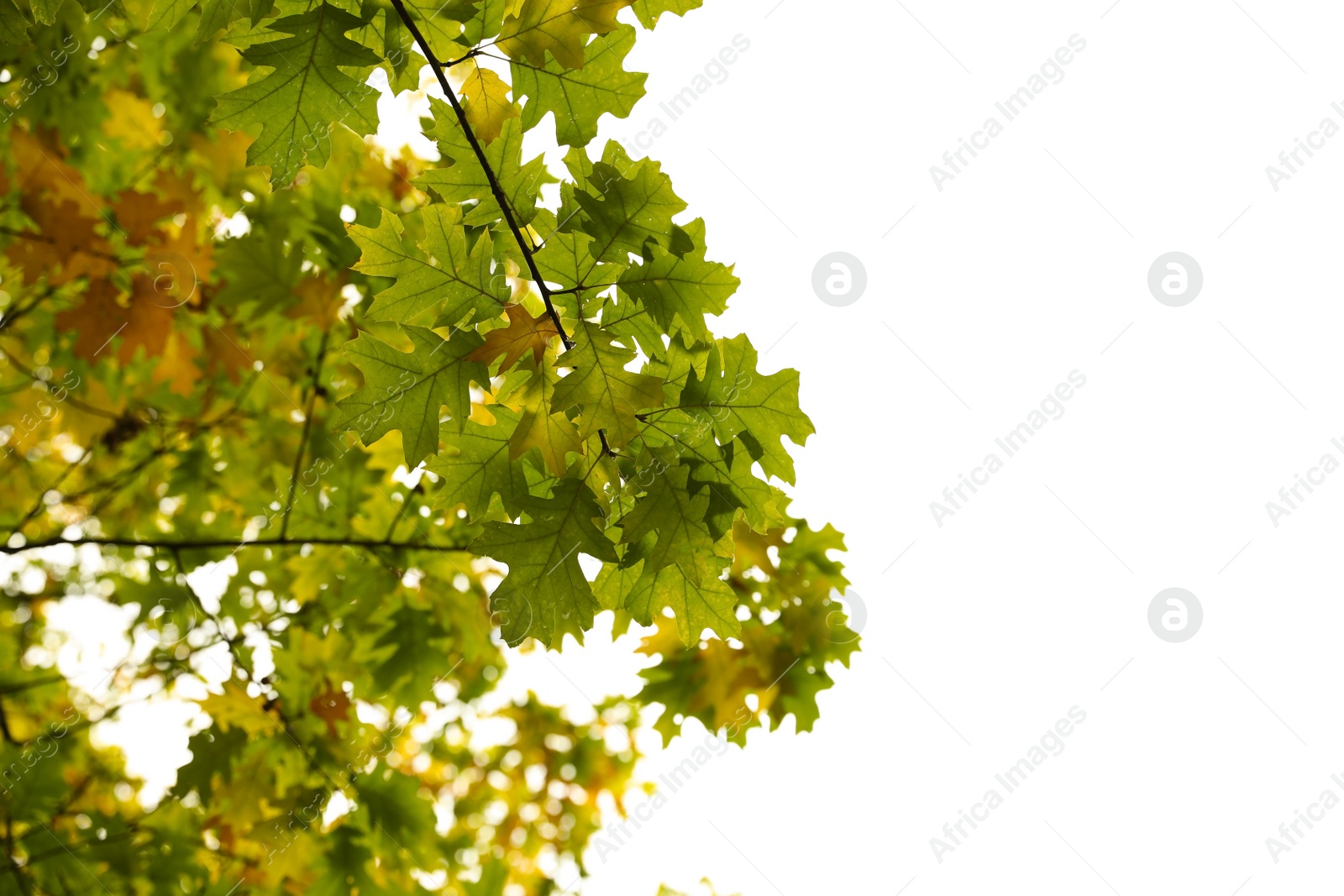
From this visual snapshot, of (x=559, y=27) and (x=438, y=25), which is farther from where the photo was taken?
(x=438, y=25)

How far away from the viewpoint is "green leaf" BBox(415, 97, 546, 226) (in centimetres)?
151

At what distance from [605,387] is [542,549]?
0.34 metres

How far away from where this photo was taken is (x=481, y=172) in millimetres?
1563

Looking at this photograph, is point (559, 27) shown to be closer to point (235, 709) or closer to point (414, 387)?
point (414, 387)

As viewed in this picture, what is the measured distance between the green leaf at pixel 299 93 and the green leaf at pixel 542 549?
0.72m

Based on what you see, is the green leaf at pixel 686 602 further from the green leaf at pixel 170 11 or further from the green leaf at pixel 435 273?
the green leaf at pixel 170 11

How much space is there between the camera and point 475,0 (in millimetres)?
1552

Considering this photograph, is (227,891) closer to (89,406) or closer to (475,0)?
(89,406)

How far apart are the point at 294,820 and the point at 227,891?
0.28 meters

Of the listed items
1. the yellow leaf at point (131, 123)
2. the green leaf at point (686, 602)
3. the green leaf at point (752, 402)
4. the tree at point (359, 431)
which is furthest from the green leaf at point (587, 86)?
the yellow leaf at point (131, 123)

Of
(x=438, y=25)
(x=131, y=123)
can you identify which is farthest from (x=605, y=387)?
(x=131, y=123)

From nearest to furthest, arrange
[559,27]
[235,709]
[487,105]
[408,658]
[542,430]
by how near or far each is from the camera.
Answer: [559,27] → [542,430] → [487,105] → [235,709] → [408,658]

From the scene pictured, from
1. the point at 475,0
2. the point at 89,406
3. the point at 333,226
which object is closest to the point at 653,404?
the point at 475,0

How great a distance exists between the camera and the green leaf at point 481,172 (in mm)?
1509
